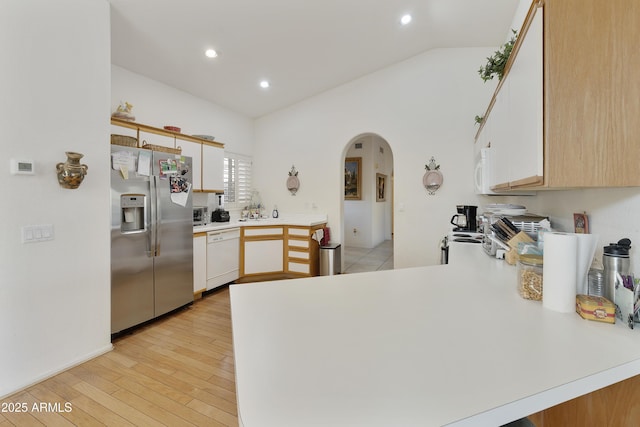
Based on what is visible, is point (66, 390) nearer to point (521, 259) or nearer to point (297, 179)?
point (521, 259)

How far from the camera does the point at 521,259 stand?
3.83ft

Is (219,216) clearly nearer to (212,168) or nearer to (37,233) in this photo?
(212,168)

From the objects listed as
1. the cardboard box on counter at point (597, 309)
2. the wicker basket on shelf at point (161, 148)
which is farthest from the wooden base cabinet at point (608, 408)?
the wicker basket on shelf at point (161, 148)

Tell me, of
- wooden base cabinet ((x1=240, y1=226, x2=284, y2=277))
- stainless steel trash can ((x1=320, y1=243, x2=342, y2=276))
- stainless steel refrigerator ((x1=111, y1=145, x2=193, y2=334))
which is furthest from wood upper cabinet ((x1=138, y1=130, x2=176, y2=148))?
stainless steel trash can ((x1=320, y1=243, x2=342, y2=276))

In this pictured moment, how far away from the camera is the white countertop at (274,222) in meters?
3.49

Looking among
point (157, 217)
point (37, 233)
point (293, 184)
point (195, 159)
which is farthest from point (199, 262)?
point (293, 184)

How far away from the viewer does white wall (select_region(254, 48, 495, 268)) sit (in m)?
3.62

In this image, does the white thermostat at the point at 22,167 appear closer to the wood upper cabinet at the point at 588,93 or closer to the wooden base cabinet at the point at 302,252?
the wooden base cabinet at the point at 302,252

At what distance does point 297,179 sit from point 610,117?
3.99 meters

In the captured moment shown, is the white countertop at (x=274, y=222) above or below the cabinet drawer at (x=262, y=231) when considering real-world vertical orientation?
above

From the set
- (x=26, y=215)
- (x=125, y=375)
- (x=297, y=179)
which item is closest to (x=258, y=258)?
(x=297, y=179)

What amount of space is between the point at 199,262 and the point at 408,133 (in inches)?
131

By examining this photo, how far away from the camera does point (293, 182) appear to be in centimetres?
464

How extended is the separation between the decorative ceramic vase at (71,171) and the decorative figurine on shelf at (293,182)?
2933 mm
